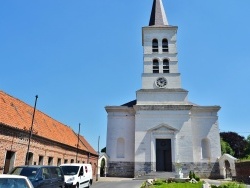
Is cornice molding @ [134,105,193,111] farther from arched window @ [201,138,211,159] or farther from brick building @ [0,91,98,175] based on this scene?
brick building @ [0,91,98,175]

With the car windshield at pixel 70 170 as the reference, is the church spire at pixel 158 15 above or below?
above

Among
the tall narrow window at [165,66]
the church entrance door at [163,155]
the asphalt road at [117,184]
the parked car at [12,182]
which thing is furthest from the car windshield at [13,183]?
the tall narrow window at [165,66]

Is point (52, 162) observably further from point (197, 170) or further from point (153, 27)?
point (153, 27)

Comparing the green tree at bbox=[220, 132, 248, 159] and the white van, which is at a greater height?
the green tree at bbox=[220, 132, 248, 159]

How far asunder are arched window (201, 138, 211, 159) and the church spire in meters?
20.4

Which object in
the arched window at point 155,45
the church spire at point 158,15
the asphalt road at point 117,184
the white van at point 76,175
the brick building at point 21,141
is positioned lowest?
the asphalt road at point 117,184

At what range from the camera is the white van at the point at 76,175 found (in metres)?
15.3

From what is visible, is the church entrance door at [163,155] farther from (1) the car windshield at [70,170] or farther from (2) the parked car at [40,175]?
(2) the parked car at [40,175]

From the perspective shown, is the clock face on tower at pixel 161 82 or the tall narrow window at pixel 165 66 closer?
the clock face on tower at pixel 161 82

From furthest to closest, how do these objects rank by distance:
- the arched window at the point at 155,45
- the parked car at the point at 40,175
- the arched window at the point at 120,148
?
the arched window at the point at 155,45, the arched window at the point at 120,148, the parked car at the point at 40,175

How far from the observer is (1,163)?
48.5ft

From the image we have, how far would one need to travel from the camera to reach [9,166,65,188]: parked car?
416 inches

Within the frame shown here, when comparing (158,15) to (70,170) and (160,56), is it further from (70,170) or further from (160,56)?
(70,170)

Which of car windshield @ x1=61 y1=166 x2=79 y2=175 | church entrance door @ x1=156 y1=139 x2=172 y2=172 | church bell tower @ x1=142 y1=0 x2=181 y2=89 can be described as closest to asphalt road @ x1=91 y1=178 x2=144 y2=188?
car windshield @ x1=61 y1=166 x2=79 y2=175
